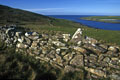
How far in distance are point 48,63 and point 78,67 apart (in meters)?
2.53

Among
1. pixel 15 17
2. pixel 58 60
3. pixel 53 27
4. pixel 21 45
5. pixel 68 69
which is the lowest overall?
pixel 68 69

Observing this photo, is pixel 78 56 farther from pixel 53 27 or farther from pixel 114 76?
pixel 53 27

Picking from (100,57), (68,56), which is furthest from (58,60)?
(100,57)

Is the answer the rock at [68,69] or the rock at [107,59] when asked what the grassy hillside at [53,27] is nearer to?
the rock at [107,59]

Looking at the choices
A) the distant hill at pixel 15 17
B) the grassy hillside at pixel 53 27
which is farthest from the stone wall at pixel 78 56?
the distant hill at pixel 15 17

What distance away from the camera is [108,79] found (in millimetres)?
7066

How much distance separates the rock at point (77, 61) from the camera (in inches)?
336

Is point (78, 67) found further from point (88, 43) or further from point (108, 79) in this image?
point (88, 43)

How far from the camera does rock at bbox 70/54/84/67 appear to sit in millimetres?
8525

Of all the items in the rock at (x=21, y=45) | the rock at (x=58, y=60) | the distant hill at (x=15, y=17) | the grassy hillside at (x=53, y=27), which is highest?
the distant hill at (x=15, y=17)

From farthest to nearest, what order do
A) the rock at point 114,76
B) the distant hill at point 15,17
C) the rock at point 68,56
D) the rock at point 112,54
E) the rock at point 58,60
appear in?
the distant hill at point 15,17
the rock at point 112,54
the rock at point 68,56
the rock at point 58,60
the rock at point 114,76

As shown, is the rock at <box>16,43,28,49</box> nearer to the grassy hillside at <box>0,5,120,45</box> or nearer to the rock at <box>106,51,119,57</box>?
the grassy hillside at <box>0,5,120,45</box>

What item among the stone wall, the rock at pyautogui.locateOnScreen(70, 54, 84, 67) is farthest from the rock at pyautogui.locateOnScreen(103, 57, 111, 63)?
the rock at pyautogui.locateOnScreen(70, 54, 84, 67)

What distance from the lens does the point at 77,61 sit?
8.80 meters
